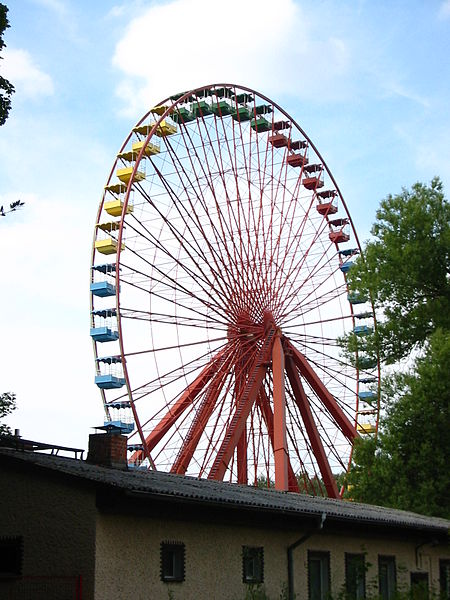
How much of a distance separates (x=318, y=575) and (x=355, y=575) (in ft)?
2.49

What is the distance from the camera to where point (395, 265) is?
2617cm

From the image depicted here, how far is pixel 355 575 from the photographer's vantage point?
19.8 m

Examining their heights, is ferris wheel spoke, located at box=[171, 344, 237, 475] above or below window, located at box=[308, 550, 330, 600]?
above

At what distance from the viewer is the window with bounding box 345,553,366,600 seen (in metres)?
19.3

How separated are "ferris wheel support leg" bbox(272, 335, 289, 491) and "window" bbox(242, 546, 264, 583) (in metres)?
12.5

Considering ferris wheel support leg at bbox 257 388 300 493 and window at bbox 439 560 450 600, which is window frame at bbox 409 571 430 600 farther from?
ferris wheel support leg at bbox 257 388 300 493

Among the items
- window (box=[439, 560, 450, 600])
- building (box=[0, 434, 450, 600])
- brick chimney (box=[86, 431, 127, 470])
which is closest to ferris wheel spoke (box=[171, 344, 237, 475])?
window (box=[439, 560, 450, 600])

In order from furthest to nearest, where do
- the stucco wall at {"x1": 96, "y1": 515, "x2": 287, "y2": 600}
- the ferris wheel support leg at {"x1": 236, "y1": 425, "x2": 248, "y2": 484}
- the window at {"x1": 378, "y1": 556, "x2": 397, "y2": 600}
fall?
the ferris wheel support leg at {"x1": 236, "y1": 425, "x2": 248, "y2": 484}
the window at {"x1": 378, "y1": 556, "x2": 397, "y2": 600}
the stucco wall at {"x1": 96, "y1": 515, "x2": 287, "y2": 600}

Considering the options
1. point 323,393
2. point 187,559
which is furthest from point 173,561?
point 323,393

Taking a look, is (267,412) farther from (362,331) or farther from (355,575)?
(355,575)

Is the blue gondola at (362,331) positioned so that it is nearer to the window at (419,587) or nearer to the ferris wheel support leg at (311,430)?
the ferris wheel support leg at (311,430)

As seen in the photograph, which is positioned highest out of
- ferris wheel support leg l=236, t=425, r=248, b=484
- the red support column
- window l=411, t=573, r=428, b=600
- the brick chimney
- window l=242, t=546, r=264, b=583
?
the red support column

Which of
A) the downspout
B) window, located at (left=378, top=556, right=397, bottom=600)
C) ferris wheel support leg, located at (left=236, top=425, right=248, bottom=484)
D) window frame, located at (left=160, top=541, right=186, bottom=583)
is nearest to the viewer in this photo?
window frame, located at (left=160, top=541, right=186, bottom=583)

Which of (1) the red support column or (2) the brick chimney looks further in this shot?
(1) the red support column
